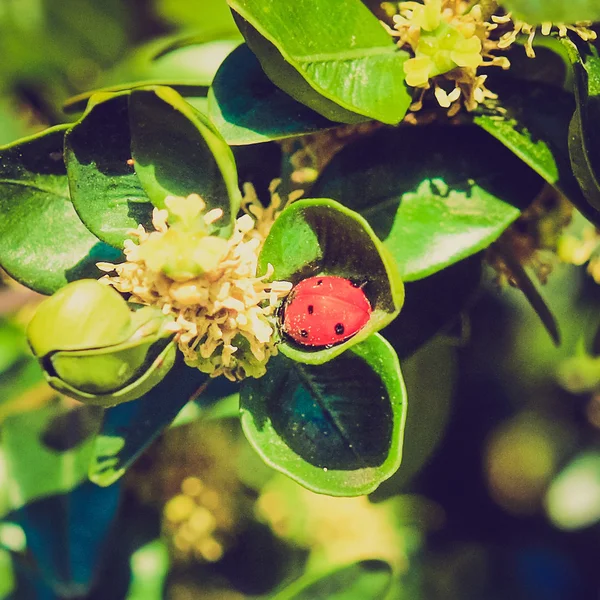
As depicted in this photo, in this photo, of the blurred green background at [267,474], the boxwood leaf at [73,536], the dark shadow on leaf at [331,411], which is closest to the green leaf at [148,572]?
the blurred green background at [267,474]

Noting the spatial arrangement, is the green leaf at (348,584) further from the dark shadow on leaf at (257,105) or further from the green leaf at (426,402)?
Answer: the dark shadow on leaf at (257,105)

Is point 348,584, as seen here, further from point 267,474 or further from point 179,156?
point 179,156

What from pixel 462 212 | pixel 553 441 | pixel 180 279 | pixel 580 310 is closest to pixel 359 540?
pixel 553 441

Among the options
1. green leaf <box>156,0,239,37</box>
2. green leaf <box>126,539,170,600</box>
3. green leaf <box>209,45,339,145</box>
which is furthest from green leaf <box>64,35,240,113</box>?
green leaf <box>126,539,170,600</box>

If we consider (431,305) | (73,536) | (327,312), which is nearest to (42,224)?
(327,312)

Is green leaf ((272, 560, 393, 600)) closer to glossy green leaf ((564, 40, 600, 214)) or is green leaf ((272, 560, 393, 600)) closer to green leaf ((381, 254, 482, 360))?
green leaf ((381, 254, 482, 360))

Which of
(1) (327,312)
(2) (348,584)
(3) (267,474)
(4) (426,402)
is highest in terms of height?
(1) (327,312)
